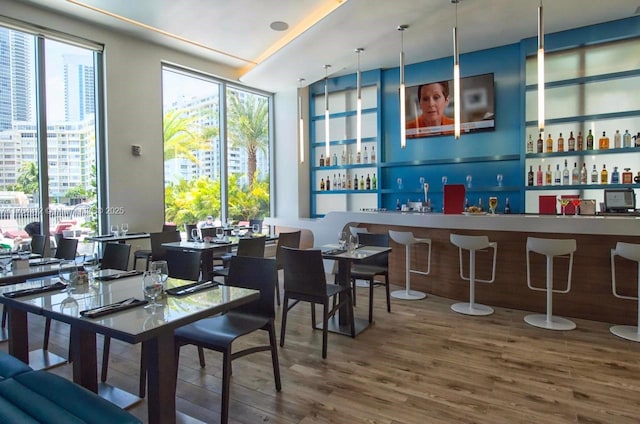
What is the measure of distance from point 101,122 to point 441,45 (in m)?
5.19

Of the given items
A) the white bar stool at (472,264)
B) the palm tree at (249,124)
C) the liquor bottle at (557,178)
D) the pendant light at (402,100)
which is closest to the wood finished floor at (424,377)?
the white bar stool at (472,264)

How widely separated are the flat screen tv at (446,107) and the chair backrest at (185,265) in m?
5.08

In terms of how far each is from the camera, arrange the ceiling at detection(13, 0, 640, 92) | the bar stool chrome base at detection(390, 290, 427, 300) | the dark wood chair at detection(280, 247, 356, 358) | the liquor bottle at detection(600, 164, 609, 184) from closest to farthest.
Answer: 1. the dark wood chair at detection(280, 247, 356, 358)
2. the ceiling at detection(13, 0, 640, 92)
3. the bar stool chrome base at detection(390, 290, 427, 300)
4. the liquor bottle at detection(600, 164, 609, 184)

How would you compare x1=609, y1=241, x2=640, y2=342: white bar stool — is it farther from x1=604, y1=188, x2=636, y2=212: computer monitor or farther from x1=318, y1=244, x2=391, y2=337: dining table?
x1=318, y1=244, x2=391, y2=337: dining table

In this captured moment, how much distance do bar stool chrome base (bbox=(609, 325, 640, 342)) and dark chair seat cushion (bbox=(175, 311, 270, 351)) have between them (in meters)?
3.34

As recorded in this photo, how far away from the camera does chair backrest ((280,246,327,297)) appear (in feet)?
11.0

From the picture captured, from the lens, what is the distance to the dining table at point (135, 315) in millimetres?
1724

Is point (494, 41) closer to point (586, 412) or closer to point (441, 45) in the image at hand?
point (441, 45)

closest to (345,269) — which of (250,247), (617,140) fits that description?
(250,247)

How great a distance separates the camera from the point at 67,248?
13.5 ft

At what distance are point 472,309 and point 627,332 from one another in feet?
4.59

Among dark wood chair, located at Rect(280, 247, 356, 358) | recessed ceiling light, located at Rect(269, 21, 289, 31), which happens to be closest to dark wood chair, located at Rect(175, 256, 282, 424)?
dark wood chair, located at Rect(280, 247, 356, 358)

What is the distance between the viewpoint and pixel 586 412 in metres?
2.48

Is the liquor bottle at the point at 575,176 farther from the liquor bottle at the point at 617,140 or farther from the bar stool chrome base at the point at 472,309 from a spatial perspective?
the bar stool chrome base at the point at 472,309
